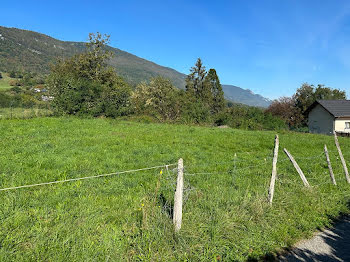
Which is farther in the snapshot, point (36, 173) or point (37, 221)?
point (36, 173)

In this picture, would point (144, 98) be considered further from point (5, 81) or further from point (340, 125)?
point (5, 81)

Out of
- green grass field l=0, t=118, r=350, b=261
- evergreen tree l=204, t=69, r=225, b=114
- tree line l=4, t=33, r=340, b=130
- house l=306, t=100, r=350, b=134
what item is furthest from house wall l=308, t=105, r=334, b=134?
green grass field l=0, t=118, r=350, b=261

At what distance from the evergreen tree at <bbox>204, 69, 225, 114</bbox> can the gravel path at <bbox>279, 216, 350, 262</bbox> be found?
4886 cm

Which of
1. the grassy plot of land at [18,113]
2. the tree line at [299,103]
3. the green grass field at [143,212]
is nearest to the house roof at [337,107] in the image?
the tree line at [299,103]

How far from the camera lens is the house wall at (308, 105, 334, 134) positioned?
31094 mm

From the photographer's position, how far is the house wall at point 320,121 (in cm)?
3109

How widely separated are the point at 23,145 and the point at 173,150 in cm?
640

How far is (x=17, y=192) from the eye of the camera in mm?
4969

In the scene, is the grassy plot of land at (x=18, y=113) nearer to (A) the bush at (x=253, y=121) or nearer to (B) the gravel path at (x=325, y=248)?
(B) the gravel path at (x=325, y=248)

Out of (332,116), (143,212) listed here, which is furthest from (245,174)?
(332,116)

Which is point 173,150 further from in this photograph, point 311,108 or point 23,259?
point 311,108

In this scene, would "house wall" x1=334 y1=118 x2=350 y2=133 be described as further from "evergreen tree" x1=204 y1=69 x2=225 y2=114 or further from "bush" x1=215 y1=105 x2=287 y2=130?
"evergreen tree" x1=204 y1=69 x2=225 y2=114

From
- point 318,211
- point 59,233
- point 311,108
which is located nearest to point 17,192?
point 59,233

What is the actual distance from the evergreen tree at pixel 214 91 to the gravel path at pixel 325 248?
4886 centimetres
